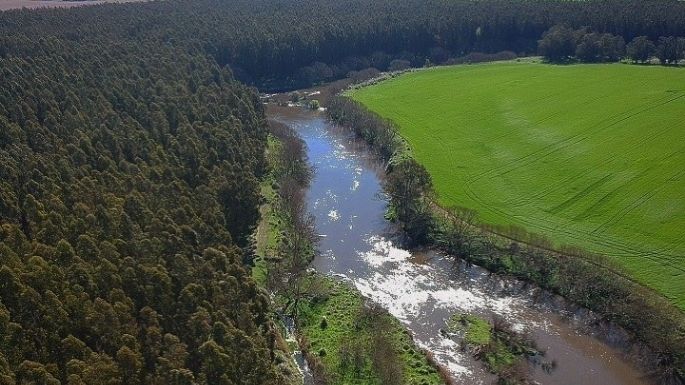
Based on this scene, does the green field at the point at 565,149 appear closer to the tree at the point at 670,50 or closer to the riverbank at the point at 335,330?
the tree at the point at 670,50

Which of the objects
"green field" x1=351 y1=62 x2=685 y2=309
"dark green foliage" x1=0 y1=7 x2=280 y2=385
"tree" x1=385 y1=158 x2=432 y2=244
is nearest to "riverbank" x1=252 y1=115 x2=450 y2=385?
"dark green foliage" x1=0 y1=7 x2=280 y2=385

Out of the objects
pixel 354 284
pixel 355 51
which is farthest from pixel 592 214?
pixel 355 51

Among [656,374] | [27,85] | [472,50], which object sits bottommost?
[656,374]

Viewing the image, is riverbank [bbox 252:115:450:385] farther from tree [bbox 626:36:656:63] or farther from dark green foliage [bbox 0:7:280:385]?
tree [bbox 626:36:656:63]

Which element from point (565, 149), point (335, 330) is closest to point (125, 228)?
point (335, 330)

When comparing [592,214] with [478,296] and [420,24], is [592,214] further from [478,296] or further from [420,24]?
[420,24]

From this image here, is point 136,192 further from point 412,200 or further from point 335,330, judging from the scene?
point 412,200
